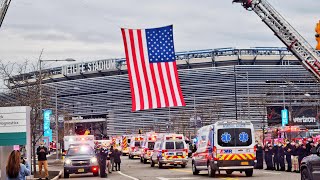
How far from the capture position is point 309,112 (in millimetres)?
132250

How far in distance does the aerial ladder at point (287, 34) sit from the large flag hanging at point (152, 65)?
468 inches

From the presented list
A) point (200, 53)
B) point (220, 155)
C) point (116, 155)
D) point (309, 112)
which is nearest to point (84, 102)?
point (200, 53)

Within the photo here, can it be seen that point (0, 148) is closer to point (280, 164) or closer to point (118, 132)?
point (280, 164)

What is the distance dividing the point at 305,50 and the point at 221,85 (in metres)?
124

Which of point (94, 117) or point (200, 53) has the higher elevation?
point (200, 53)

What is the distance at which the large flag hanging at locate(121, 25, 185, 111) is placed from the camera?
31875mm

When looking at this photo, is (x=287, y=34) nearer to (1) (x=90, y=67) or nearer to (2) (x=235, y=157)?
(2) (x=235, y=157)

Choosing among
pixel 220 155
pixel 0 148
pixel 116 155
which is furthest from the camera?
pixel 116 155

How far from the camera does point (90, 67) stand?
188m

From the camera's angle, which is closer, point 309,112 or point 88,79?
point 309,112

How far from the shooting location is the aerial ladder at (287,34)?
41.2m

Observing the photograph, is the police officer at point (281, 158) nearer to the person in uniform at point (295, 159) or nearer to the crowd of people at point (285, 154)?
the crowd of people at point (285, 154)

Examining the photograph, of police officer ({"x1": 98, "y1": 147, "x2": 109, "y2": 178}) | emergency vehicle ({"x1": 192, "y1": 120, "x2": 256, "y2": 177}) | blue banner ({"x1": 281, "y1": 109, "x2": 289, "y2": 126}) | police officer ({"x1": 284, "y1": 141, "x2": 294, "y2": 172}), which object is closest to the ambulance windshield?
emergency vehicle ({"x1": 192, "y1": 120, "x2": 256, "y2": 177})

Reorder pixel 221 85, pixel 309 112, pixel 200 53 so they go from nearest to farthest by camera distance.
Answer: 1. pixel 309 112
2. pixel 221 85
3. pixel 200 53
